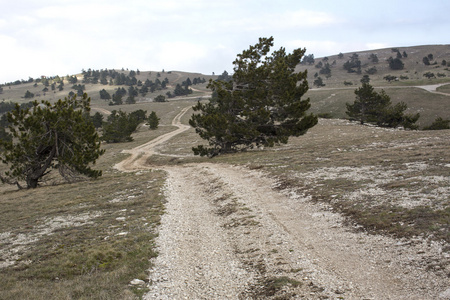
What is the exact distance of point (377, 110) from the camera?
5675 cm

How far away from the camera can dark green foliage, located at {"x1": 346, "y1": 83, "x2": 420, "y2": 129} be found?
5634 centimetres

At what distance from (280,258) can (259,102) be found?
78.2 feet

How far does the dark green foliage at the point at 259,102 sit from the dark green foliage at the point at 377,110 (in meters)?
30.1

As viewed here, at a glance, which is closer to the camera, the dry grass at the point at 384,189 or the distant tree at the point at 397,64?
the dry grass at the point at 384,189

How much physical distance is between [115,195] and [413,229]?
1575cm

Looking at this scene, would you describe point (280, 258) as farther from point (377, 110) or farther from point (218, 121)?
point (377, 110)

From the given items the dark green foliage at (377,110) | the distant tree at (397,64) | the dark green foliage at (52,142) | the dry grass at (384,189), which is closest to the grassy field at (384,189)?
the dry grass at (384,189)

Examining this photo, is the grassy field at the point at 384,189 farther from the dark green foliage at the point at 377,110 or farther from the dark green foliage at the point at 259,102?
the dark green foliage at the point at 377,110

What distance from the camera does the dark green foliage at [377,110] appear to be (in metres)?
56.3

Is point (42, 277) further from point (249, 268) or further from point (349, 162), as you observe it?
point (349, 162)

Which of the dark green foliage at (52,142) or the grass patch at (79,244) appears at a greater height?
the dark green foliage at (52,142)

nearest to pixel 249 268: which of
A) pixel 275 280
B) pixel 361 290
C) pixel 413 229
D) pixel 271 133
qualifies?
pixel 275 280

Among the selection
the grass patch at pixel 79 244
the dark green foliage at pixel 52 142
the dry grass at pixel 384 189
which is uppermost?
the dark green foliage at pixel 52 142

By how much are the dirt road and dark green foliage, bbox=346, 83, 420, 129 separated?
4993 cm
